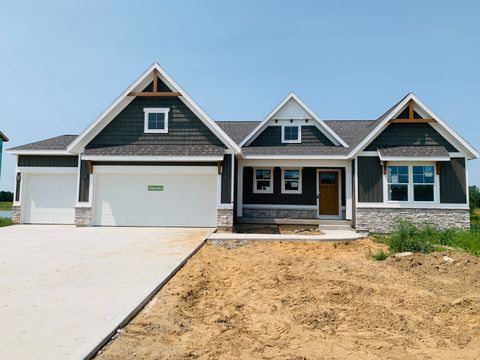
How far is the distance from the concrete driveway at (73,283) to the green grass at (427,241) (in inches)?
242

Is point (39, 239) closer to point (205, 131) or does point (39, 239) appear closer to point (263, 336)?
point (205, 131)

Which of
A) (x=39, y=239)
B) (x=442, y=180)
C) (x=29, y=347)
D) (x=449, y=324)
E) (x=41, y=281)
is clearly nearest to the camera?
(x=29, y=347)

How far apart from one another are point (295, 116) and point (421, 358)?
13.9 m

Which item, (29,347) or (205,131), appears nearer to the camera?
(29,347)

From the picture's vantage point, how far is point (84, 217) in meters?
13.8

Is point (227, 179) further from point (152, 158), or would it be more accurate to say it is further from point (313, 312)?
point (313, 312)

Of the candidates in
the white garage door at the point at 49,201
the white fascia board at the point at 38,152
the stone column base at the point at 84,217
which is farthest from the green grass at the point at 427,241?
the white fascia board at the point at 38,152

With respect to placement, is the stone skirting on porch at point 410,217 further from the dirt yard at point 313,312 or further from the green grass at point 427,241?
the dirt yard at point 313,312

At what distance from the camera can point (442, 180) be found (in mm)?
13281

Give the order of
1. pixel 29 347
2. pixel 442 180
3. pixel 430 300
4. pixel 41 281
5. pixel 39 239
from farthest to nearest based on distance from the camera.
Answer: pixel 442 180, pixel 39 239, pixel 41 281, pixel 430 300, pixel 29 347

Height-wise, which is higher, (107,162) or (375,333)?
(107,162)

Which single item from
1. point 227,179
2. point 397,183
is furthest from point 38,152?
point 397,183

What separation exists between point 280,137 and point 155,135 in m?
6.21

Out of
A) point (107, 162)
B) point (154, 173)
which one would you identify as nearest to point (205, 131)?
point (154, 173)
